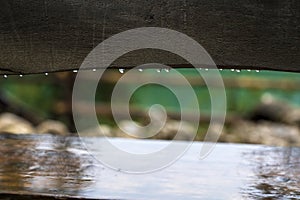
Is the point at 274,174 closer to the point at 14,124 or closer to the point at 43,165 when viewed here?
the point at 43,165

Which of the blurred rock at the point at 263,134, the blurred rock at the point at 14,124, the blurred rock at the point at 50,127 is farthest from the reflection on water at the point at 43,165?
the blurred rock at the point at 263,134

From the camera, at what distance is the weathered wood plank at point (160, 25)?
798 mm

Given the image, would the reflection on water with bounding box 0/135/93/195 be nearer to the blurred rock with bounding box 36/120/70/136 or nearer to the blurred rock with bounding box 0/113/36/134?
the blurred rock with bounding box 0/113/36/134

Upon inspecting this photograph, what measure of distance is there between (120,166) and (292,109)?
237 centimetres

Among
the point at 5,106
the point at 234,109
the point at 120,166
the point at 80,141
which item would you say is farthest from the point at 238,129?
the point at 120,166

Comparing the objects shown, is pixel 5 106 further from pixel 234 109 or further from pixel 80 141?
pixel 80 141

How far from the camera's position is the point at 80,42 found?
870mm

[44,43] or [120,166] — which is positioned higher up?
[44,43]

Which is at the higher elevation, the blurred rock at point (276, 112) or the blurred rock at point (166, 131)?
the blurred rock at point (276, 112)

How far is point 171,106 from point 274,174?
2.25 m

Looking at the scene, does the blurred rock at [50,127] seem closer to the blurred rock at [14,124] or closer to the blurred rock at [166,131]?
the blurred rock at [14,124]

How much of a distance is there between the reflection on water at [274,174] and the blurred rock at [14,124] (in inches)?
67.7

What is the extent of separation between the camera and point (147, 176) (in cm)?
104

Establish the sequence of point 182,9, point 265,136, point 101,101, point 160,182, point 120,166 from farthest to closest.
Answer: point 101,101 < point 265,136 < point 120,166 < point 160,182 < point 182,9
